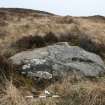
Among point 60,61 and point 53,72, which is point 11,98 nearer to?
point 53,72

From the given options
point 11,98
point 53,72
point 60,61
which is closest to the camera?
point 11,98

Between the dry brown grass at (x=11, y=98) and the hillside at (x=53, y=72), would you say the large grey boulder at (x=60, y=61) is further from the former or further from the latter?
the dry brown grass at (x=11, y=98)

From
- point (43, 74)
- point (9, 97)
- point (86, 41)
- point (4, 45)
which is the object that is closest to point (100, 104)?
point (9, 97)

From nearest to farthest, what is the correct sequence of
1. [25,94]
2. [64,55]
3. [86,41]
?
[25,94]
[64,55]
[86,41]

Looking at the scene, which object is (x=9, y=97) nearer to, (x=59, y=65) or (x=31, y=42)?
(x=59, y=65)

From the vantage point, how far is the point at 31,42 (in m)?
12.6

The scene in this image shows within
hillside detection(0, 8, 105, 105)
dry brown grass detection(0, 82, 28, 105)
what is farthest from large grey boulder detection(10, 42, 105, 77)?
dry brown grass detection(0, 82, 28, 105)

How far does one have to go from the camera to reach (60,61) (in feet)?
33.1

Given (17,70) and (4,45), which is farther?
(4,45)

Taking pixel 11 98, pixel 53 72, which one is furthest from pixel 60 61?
pixel 11 98

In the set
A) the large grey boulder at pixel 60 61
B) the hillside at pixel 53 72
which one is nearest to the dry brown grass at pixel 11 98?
the hillside at pixel 53 72

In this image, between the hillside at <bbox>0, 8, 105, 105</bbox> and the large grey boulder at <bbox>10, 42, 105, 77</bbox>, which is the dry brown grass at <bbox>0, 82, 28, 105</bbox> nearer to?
the hillside at <bbox>0, 8, 105, 105</bbox>

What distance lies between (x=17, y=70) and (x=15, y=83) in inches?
37.3

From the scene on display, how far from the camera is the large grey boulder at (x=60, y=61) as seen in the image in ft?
31.8
